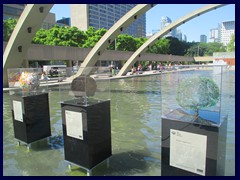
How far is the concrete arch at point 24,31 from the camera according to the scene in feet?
50.0

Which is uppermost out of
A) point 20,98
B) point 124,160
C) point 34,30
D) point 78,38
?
point 78,38

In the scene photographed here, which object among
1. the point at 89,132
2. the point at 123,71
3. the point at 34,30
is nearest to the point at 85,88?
the point at 89,132

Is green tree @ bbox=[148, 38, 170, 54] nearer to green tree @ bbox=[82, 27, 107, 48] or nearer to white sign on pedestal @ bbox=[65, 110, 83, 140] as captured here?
green tree @ bbox=[82, 27, 107, 48]

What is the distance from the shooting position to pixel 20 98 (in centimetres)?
529

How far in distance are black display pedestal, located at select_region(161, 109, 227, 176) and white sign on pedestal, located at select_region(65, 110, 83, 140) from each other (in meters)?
1.49

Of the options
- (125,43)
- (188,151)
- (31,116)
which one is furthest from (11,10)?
(188,151)

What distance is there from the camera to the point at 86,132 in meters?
3.87

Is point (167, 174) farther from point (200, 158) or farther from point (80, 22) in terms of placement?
point (80, 22)

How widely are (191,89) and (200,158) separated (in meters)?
1.07

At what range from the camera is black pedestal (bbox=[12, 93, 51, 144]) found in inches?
207

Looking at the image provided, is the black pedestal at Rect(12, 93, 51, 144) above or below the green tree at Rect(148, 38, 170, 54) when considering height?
below

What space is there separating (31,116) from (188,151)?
3820 mm

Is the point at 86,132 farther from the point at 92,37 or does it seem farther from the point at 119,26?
the point at 92,37

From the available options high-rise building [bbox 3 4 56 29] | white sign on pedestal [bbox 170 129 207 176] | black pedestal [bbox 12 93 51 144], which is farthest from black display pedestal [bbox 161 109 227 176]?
high-rise building [bbox 3 4 56 29]
